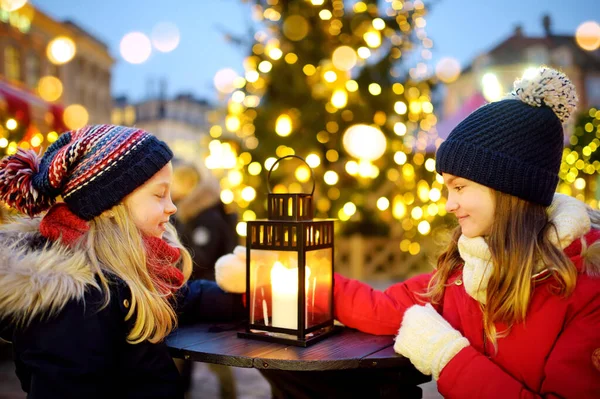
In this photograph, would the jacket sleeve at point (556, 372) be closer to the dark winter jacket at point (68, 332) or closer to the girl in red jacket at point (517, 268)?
the girl in red jacket at point (517, 268)

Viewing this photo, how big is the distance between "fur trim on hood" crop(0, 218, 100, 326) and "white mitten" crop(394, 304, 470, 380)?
1011mm

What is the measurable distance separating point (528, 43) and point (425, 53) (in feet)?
83.6

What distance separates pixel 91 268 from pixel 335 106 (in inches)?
183

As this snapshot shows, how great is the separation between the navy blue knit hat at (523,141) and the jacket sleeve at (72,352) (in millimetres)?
1253

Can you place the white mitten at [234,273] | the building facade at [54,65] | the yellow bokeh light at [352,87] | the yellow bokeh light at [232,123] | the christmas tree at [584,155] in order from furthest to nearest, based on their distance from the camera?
the building facade at [54,65], the yellow bokeh light at [232,123], the yellow bokeh light at [352,87], the christmas tree at [584,155], the white mitten at [234,273]

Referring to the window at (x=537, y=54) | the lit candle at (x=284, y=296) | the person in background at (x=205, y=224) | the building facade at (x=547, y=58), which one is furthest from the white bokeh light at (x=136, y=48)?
the window at (x=537, y=54)

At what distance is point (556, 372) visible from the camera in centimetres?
156

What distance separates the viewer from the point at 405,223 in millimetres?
7203

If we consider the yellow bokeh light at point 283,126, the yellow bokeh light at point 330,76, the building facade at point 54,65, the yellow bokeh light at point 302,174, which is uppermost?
the building facade at point 54,65

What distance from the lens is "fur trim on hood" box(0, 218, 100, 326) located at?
160 centimetres

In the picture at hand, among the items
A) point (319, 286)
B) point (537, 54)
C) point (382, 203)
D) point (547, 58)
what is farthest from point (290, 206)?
point (547, 58)

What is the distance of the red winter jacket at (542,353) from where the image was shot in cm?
155

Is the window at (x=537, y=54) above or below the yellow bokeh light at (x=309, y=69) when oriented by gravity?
above

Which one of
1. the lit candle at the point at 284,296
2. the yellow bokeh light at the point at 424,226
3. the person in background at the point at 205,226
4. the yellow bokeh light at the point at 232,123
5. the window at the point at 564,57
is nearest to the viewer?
the lit candle at the point at 284,296
